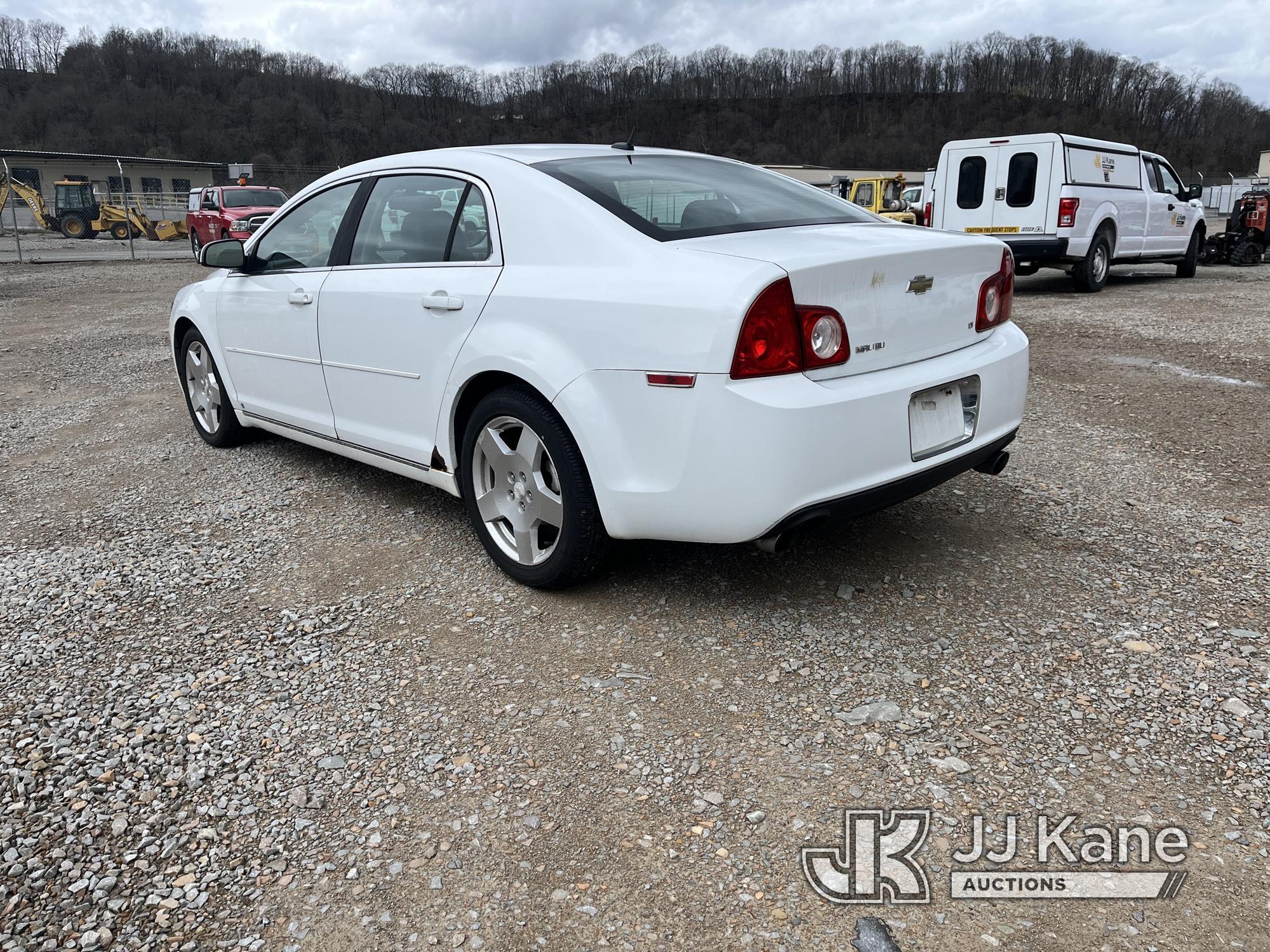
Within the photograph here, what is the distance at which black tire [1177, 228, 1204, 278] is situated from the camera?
14711mm

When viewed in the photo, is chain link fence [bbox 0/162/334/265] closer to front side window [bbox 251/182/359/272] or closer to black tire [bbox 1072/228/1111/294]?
black tire [bbox 1072/228/1111/294]

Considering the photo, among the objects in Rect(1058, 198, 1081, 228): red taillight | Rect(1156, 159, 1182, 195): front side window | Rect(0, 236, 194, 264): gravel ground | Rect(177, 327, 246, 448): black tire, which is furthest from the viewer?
Rect(0, 236, 194, 264): gravel ground

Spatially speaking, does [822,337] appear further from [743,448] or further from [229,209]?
[229,209]

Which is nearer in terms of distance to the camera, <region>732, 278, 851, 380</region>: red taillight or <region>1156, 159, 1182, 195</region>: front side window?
<region>732, 278, 851, 380</region>: red taillight

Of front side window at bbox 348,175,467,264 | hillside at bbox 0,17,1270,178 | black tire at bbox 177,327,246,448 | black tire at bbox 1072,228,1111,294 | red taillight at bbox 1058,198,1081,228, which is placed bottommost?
black tire at bbox 177,327,246,448

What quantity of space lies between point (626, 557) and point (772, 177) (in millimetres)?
1727

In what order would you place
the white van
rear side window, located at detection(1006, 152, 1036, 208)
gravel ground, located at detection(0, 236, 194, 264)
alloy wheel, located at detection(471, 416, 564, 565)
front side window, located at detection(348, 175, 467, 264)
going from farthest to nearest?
gravel ground, located at detection(0, 236, 194, 264), rear side window, located at detection(1006, 152, 1036, 208), the white van, front side window, located at detection(348, 175, 467, 264), alloy wheel, located at detection(471, 416, 564, 565)

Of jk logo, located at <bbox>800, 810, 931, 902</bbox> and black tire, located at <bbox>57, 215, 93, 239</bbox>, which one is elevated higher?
black tire, located at <bbox>57, 215, 93, 239</bbox>

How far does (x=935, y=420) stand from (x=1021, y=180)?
10864 millimetres

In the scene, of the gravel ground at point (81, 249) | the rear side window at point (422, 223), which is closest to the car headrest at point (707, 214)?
the rear side window at point (422, 223)

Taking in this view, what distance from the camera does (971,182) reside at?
12.7 metres

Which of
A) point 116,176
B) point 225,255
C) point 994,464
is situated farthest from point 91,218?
point 994,464

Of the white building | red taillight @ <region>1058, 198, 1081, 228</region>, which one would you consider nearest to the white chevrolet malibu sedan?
red taillight @ <region>1058, 198, 1081, 228</region>

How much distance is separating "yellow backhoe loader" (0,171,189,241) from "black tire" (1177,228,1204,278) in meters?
31.8
